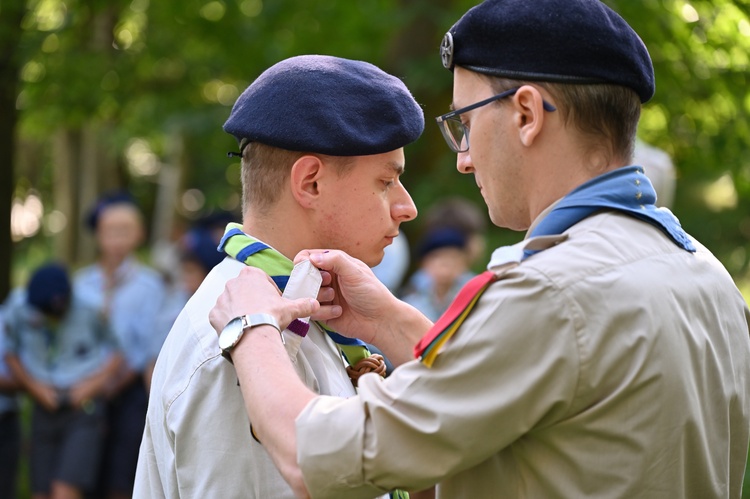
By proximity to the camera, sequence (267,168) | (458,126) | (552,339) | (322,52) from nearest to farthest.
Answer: (552,339), (458,126), (267,168), (322,52)

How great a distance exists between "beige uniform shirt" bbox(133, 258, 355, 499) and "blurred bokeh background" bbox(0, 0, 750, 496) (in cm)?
522

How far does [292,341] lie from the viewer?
8.29ft

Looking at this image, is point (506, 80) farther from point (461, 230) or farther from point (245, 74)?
point (245, 74)

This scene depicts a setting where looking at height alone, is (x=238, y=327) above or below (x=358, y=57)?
below

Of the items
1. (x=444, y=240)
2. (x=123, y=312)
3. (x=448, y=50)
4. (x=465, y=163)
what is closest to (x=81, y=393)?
(x=123, y=312)

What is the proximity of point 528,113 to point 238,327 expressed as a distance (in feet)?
2.66

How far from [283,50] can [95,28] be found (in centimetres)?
313

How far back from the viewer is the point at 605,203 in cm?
228

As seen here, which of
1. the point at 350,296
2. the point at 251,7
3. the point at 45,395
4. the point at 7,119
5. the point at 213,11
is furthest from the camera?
the point at 251,7

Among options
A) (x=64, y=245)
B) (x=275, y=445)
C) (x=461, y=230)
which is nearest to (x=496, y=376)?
(x=275, y=445)

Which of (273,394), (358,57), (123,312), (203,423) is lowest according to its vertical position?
(123,312)

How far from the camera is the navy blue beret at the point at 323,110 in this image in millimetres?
2666

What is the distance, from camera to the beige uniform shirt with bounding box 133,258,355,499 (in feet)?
7.97

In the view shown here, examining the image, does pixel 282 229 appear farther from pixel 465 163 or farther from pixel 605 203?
pixel 605 203
